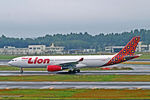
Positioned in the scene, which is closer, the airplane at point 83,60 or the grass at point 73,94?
the grass at point 73,94

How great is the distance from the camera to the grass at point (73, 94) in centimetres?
3603

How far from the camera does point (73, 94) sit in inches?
1501

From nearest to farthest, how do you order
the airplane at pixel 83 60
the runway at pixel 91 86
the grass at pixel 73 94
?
1. the grass at pixel 73 94
2. the runway at pixel 91 86
3. the airplane at pixel 83 60

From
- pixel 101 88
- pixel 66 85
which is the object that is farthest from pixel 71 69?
pixel 101 88

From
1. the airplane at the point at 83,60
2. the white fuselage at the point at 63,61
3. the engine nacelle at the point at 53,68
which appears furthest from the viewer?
the white fuselage at the point at 63,61

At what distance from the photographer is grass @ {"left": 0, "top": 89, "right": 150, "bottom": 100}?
36.0m

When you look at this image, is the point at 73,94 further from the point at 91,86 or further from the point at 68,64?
the point at 68,64

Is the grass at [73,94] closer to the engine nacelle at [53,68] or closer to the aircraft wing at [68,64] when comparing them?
the engine nacelle at [53,68]

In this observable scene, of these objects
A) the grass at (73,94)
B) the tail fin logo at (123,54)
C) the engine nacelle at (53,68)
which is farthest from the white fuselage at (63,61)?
the grass at (73,94)

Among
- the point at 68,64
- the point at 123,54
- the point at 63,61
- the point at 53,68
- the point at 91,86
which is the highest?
the point at 123,54

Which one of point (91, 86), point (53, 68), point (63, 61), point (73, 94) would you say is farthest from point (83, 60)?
point (73, 94)

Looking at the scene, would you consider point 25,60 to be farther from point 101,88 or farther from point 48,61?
point 101,88

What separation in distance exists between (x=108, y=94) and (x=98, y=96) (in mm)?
1830

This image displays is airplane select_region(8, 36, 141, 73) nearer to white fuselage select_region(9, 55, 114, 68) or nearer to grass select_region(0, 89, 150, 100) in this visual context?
white fuselage select_region(9, 55, 114, 68)
